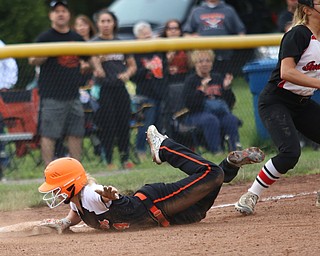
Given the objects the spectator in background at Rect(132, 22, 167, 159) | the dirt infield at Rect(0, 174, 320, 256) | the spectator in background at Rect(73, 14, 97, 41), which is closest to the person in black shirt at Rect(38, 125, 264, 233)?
the dirt infield at Rect(0, 174, 320, 256)

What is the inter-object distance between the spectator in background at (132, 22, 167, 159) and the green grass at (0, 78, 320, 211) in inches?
20.5

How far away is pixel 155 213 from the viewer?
7348mm

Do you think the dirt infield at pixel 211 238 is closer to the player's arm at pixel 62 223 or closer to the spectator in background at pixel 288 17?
the player's arm at pixel 62 223

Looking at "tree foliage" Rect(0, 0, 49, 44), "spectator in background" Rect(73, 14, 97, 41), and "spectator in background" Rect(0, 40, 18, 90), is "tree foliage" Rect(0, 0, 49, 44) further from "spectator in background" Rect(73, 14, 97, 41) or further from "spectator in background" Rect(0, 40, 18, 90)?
"spectator in background" Rect(0, 40, 18, 90)

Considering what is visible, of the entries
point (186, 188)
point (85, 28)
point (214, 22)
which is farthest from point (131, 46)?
point (186, 188)

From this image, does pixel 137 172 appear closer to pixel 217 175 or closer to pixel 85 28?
pixel 85 28

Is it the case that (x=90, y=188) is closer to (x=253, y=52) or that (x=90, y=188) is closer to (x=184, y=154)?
(x=184, y=154)

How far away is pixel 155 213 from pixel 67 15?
15.8 feet

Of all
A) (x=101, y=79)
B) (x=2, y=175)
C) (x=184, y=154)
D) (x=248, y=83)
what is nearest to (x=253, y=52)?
(x=248, y=83)

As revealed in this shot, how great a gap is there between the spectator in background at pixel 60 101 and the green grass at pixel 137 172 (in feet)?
0.67

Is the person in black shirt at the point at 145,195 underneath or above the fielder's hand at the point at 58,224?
above

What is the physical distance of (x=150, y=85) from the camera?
11.8m

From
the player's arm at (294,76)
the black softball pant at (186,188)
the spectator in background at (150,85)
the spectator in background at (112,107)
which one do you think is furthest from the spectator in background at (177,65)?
the player's arm at (294,76)

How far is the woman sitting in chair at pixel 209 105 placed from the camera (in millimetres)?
11742
